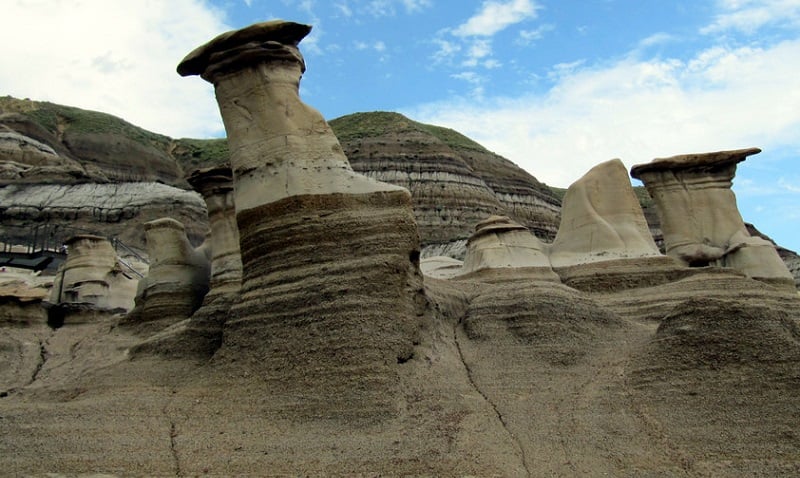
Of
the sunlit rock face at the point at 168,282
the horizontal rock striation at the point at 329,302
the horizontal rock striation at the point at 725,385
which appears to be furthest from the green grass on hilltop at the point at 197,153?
the horizontal rock striation at the point at 725,385

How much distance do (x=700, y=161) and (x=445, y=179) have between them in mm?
32585

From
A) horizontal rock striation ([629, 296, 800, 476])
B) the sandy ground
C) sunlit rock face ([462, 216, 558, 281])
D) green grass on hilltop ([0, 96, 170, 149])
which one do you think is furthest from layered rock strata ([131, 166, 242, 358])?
green grass on hilltop ([0, 96, 170, 149])

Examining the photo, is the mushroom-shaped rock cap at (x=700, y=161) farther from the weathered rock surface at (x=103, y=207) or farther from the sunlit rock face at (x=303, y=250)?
the weathered rock surface at (x=103, y=207)

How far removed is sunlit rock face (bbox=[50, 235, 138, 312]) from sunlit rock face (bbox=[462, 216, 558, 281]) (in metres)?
8.78

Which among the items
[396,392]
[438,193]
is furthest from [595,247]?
[438,193]

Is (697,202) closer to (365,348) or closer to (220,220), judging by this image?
(220,220)

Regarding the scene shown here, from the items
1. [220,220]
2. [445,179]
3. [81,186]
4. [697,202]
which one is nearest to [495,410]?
[220,220]

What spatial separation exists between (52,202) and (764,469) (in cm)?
4613

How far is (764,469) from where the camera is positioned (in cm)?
831

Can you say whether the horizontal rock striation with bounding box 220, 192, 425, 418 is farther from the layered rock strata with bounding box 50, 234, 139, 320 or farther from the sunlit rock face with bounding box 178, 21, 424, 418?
the layered rock strata with bounding box 50, 234, 139, 320

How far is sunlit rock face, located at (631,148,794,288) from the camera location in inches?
759

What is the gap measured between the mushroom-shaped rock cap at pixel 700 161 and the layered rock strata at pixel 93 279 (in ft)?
42.3

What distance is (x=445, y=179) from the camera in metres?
51.9

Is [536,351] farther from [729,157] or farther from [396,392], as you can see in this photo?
[729,157]
